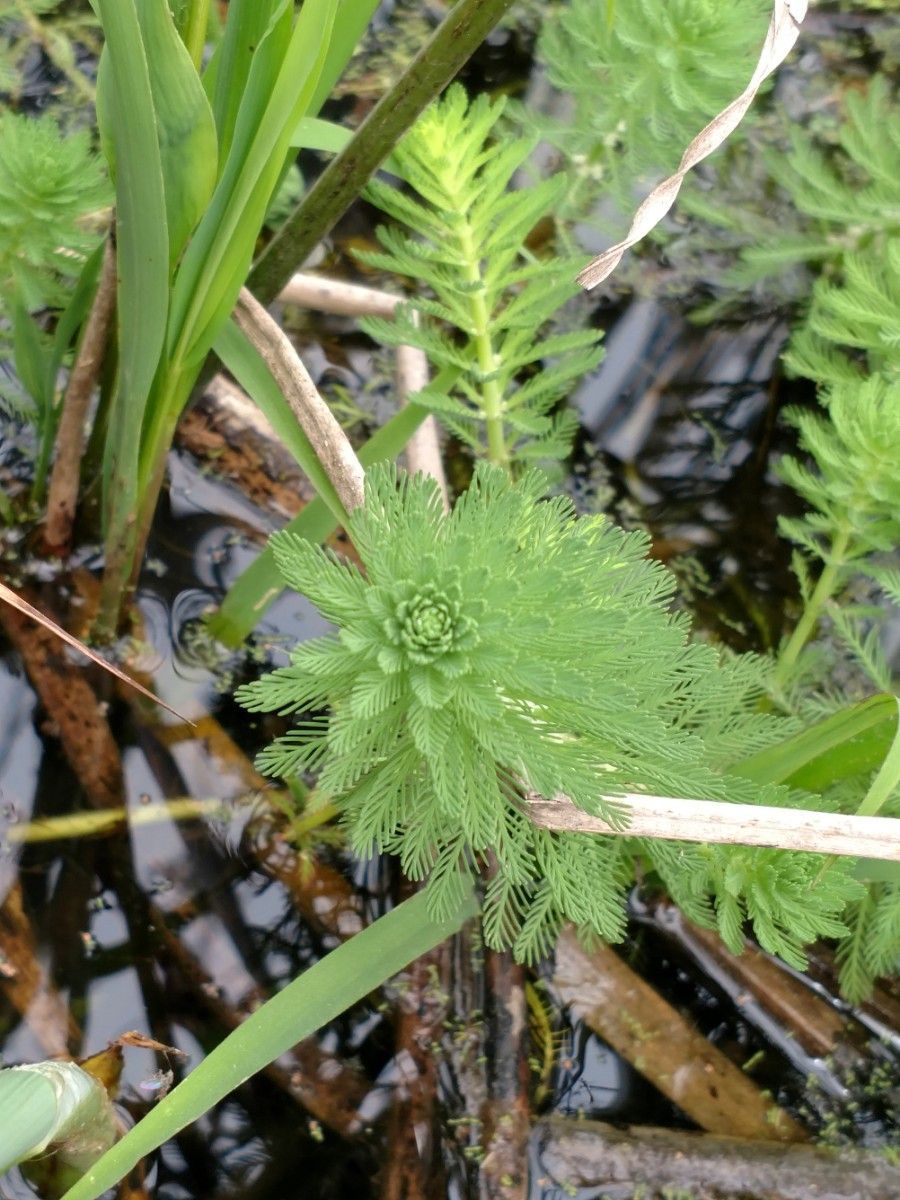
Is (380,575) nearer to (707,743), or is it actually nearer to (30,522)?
(707,743)

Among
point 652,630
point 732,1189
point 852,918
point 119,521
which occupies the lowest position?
point 732,1189

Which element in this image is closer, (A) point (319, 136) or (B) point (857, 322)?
(A) point (319, 136)

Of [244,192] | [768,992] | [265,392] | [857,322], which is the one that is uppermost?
[244,192]

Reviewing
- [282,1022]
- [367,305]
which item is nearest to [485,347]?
[367,305]

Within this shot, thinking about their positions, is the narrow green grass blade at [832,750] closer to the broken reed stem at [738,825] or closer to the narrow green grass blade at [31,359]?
the broken reed stem at [738,825]

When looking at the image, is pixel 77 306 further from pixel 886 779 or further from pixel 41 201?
pixel 886 779

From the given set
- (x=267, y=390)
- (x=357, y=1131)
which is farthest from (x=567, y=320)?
(x=357, y=1131)

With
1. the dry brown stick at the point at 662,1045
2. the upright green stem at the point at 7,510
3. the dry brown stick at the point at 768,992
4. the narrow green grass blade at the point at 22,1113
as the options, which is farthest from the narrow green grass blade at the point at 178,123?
the dry brown stick at the point at 768,992
